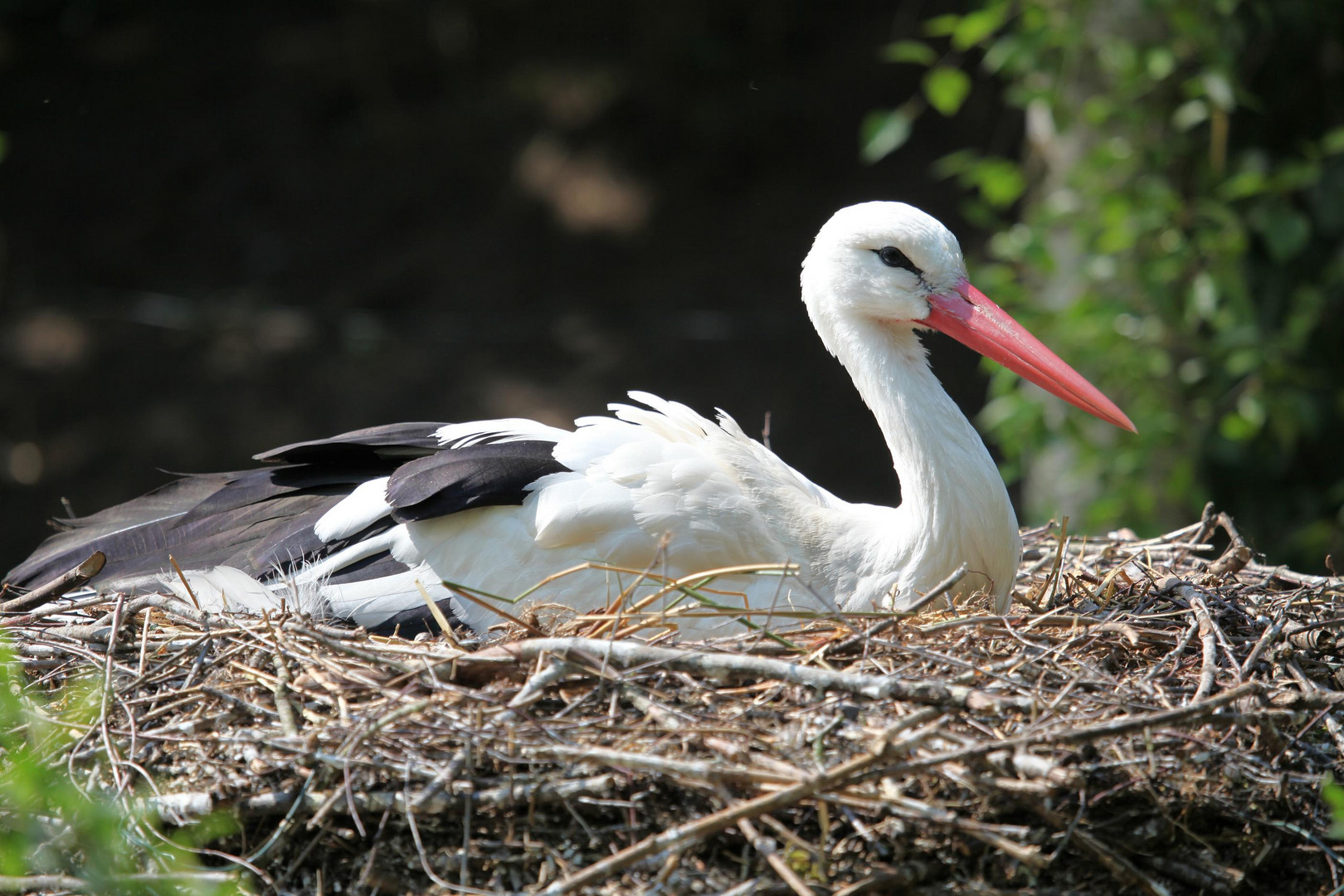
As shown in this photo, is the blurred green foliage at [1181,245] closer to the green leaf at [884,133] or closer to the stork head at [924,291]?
the green leaf at [884,133]

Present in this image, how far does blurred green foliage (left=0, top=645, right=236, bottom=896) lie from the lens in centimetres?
141

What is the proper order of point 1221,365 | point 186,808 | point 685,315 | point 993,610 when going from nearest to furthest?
point 186,808
point 993,610
point 1221,365
point 685,315

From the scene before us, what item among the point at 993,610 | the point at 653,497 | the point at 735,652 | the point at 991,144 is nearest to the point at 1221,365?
the point at 993,610

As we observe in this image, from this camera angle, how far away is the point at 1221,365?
15.0 ft

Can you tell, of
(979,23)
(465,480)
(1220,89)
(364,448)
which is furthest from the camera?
(979,23)

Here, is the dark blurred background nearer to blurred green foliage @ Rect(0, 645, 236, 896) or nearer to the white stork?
the white stork

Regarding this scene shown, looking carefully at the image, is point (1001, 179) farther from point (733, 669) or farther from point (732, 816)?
point (732, 816)

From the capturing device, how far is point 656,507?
2.69m

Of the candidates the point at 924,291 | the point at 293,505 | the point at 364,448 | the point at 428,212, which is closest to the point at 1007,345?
the point at 924,291


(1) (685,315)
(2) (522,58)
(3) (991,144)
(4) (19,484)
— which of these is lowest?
(4) (19,484)

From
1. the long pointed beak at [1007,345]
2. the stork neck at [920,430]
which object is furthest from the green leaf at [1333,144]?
the stork neck at [920,430]

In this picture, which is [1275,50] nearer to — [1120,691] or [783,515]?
[783,515]

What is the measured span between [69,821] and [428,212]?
7302 millimetres

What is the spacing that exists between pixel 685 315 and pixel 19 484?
4139 mm
